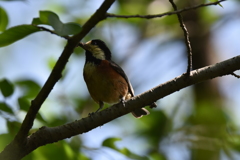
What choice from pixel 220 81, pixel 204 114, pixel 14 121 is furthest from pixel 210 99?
pixel 14 121

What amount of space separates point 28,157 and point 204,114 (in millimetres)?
3167

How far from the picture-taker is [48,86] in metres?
3.45

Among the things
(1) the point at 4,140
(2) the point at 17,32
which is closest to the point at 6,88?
(1) the point at 4,140

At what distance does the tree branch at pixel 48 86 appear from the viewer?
10.1ft

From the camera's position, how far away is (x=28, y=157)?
3.74 metres

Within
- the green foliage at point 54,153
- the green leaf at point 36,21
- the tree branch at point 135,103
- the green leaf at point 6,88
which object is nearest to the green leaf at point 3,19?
the green leaf at point 36,21

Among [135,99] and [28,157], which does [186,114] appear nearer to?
[135,99]

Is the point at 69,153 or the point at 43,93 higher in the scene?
the point at 43,93

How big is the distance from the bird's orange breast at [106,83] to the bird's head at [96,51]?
1.26 ft

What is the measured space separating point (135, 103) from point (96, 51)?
2.83 metres

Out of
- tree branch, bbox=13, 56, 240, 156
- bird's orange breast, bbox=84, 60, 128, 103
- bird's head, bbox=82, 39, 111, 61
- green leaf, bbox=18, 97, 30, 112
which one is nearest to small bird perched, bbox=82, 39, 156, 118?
bird's orange breast, bbox=84, 60, 128, 103

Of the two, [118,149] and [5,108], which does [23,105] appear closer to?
[5,108]

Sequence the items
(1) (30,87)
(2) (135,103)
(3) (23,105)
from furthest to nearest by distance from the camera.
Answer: (1) (30,87) → (2) (135,103) → (3) (23,105)

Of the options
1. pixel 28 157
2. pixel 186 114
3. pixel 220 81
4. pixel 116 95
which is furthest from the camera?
pixel 220 81
